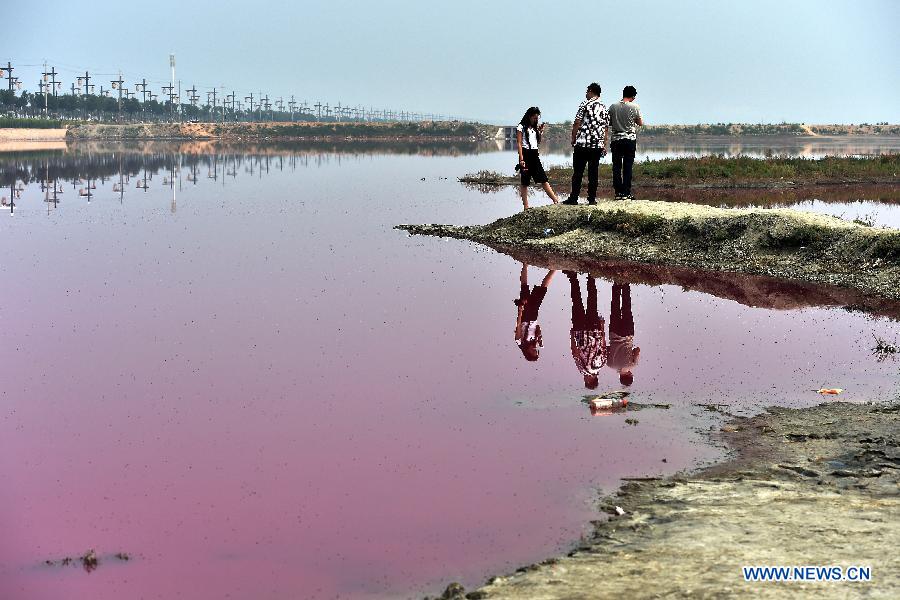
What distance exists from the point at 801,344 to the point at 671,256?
255 inches

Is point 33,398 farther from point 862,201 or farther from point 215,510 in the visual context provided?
point 862,201

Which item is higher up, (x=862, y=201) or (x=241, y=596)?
(x=862, y=201)

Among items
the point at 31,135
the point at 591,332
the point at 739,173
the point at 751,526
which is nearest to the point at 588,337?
the point at 591,332

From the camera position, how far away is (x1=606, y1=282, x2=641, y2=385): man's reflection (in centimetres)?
1131

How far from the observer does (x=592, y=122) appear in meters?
21.9

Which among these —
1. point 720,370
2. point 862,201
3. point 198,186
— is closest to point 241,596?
point 720,370

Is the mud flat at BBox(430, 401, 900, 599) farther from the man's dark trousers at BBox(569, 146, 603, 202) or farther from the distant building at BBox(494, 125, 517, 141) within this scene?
the distant building at BBox(494, 125, 517, 141)

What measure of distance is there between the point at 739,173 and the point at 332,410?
32.7 meters

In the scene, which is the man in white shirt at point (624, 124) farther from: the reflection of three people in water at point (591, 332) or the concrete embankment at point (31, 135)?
the concrete embankment at point (31, 135)

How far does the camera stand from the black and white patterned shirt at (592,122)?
71.5 feet

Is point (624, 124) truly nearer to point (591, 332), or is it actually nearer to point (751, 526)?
point (591, 332)

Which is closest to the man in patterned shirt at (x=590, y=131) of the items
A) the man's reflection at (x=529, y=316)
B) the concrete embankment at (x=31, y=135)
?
the man's reflection at (x=529, y=316)

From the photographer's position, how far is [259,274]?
17453 mm

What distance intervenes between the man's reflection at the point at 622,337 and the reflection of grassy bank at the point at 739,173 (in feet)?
71.7
